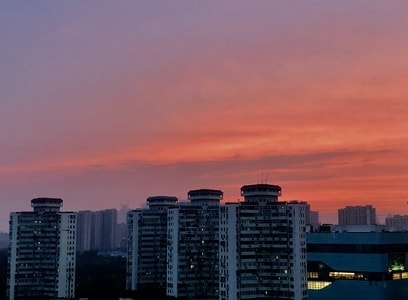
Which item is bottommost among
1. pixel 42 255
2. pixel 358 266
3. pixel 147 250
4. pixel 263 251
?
pixel 358 266

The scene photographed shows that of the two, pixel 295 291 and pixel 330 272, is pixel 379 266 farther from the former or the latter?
pixel 295 291

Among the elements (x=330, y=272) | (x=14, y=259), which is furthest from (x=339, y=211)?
(x=14, y=259)

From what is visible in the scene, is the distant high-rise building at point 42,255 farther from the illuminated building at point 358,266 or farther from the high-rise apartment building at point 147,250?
the illuminated building at point 358,266

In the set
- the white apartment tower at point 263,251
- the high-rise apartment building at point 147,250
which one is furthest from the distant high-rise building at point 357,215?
the white apartment tower at point 263,251

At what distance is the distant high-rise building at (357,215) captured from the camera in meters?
147

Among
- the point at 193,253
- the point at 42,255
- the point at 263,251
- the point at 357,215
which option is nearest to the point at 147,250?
the point at 193,253

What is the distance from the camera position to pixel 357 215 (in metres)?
152

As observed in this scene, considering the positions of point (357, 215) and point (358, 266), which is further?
point (357, 215)

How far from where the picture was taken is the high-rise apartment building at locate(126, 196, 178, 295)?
111m

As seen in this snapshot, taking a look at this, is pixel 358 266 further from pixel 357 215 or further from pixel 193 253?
pixel 357 215

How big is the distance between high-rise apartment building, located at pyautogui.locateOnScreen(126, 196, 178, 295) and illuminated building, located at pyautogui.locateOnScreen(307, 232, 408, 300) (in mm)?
37768

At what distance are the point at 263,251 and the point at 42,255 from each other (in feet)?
160

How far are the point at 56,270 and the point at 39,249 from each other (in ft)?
18.3

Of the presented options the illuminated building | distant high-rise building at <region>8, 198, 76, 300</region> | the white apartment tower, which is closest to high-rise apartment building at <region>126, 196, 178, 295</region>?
distant high-rise building at <region>8, 198, 76, 300</region>
